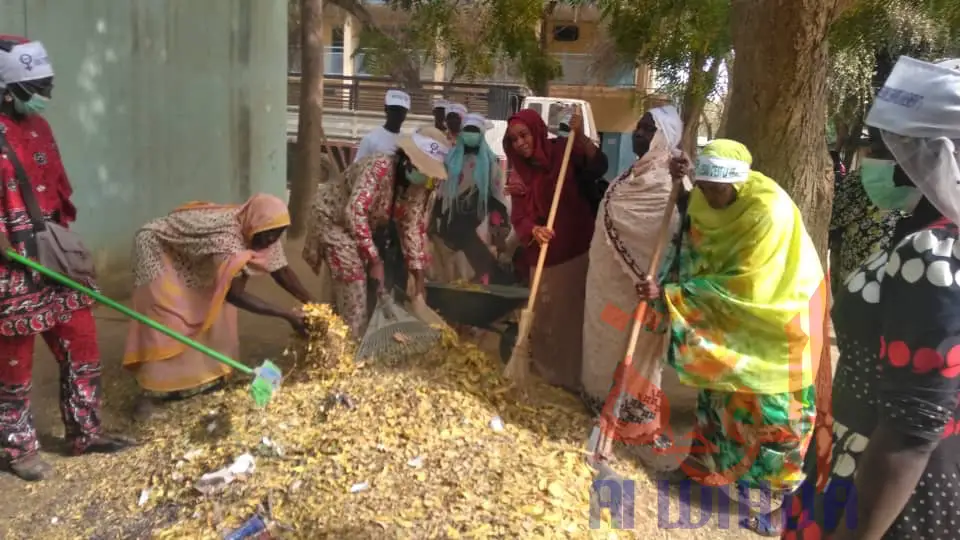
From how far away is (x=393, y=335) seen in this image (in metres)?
4.18

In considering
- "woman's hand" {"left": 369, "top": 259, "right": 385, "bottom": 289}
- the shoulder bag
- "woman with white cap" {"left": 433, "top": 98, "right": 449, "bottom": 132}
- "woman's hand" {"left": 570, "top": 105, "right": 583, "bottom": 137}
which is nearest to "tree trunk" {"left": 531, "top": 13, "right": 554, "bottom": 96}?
"woman with white cap" {"left": 433, "top": 98, "right": 449, "bottom": 132}

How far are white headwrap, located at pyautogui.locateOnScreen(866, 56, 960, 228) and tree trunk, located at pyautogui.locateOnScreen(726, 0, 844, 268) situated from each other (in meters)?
2.61

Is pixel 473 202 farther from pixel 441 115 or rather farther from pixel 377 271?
pixel 377 271

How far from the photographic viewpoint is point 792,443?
314cm

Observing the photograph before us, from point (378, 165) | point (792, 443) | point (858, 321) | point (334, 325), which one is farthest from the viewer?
point (378, 165)

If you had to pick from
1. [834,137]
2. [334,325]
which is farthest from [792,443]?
[834,137]

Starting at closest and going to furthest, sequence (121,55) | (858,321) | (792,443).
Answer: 1. (858,321)
2. (792,443)
3. (121,55)

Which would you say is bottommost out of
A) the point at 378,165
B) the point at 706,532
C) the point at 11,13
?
the point at 706,532

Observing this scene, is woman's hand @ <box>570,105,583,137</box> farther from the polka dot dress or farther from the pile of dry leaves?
the polka dot dress

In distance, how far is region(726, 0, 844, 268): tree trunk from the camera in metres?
3.98

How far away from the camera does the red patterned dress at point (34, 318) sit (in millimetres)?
3248

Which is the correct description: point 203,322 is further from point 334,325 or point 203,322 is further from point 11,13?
point 11,13

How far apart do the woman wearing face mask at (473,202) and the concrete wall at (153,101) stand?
2.78m

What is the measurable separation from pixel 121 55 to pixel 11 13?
3.64 feet
